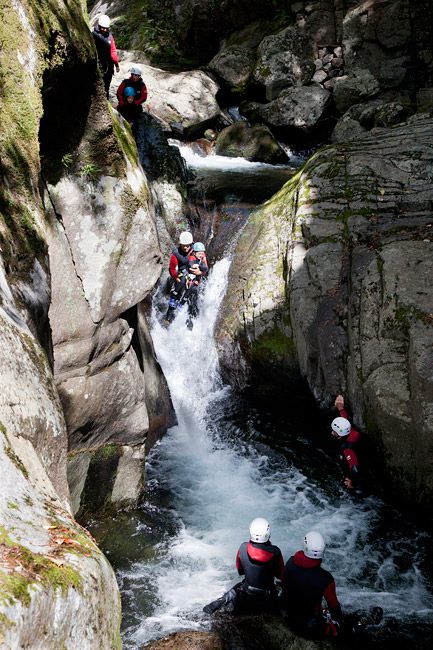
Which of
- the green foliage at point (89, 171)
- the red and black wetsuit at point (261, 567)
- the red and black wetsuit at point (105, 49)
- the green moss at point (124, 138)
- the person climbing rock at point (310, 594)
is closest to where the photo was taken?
the person climbing rock at point (310, 594)

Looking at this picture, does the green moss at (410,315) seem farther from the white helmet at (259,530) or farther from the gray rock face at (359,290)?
the white helmet at (259,530)

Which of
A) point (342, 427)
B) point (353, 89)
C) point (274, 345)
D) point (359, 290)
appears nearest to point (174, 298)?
point (274, 345)

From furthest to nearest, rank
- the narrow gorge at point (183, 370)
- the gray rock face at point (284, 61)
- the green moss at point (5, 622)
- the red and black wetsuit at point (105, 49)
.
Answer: the gray rock face at point (284, 61), the red and black wetsuit at point (105, 49), the narrow gorge at point (183, 370), the green moss at point (5, 622)

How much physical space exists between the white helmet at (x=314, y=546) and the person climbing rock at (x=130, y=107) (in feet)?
34.8

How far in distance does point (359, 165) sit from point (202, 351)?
17.3ft

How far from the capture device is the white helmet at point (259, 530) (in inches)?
258

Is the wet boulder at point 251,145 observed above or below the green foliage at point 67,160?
above

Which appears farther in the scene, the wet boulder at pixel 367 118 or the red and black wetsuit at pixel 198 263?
the wet boulder at pixel 367 118

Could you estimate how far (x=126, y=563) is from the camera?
7.84 meters

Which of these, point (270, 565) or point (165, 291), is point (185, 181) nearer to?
point (165, 291)

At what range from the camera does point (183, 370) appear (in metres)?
12.3

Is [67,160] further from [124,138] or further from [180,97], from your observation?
[180,97]

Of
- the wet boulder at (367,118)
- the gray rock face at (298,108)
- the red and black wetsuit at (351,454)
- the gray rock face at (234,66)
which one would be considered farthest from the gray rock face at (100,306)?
the gray rock face at (234,66)

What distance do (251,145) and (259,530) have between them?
600 inches
